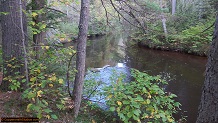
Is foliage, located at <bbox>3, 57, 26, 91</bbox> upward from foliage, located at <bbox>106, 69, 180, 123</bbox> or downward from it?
upward

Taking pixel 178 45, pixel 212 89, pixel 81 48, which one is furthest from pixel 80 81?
pixel 178 45

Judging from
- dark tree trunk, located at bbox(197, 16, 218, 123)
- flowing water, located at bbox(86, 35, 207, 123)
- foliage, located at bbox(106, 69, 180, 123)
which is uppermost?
dark tree trunk, located at bbox(197, 16, 218, 123)

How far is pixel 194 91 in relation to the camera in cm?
792

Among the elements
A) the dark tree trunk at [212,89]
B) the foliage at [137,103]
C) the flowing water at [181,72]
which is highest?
the dark tree trunk at [212,89]

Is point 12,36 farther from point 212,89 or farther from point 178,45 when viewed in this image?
point 178,45

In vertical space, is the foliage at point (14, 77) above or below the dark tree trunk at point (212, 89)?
below

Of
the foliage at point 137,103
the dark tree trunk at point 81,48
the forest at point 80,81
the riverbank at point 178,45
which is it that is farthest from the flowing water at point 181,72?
the foliage at point 137,103

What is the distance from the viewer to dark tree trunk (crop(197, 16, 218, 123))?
1.45 m

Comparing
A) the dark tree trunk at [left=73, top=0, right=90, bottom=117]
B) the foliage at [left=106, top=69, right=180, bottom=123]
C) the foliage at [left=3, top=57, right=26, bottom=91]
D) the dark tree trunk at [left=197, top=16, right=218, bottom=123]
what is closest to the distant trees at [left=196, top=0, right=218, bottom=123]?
the dark tree trunk at [left=197, top=16, right=218, bottom=123]

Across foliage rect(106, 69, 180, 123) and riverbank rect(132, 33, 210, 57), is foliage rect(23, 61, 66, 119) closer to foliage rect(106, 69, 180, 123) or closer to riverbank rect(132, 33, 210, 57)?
foliage rect(106, 69, 180, 123)

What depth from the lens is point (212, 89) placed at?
147 cm

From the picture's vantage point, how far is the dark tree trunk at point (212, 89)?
1.45 metres

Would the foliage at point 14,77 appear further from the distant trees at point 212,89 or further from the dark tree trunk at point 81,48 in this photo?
the distant trees at point 212,89

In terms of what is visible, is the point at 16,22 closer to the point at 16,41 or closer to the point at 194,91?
the point at 16,41
